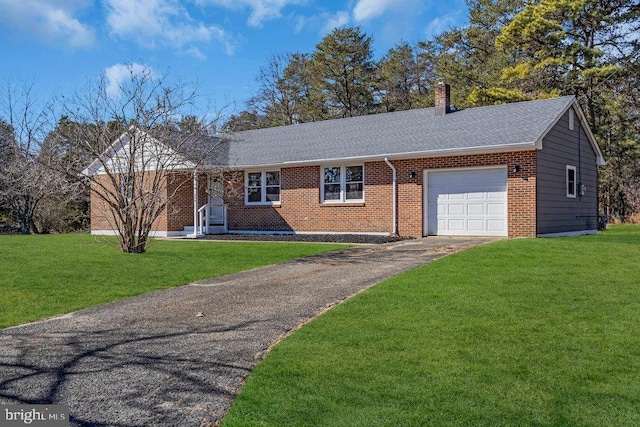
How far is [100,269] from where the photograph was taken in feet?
34.4

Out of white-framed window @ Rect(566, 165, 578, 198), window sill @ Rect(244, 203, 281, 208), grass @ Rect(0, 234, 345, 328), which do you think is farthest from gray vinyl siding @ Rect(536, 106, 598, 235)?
window sill @ Rect(244, 203, 281, 208)

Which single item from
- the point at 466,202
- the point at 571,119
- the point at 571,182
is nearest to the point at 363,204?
the point at 466,202

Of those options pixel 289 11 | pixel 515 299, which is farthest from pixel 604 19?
pixel 515 299

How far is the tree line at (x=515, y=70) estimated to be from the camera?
2780cm

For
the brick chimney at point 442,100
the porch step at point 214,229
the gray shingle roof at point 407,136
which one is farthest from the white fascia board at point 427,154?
the brick chimney at point 442,100

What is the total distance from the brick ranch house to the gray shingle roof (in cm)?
5

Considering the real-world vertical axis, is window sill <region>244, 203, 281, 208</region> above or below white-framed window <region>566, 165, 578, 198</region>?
below

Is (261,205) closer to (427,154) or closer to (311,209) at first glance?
(311,209)

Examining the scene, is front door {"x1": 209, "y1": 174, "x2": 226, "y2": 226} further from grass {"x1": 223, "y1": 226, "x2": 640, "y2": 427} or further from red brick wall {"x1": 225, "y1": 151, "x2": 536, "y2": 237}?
grass {"x1": 223, "y1": 226, "x2": 640, "y2": 427}

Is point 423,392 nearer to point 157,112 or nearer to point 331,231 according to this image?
point 157,112

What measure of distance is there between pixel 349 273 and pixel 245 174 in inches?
473

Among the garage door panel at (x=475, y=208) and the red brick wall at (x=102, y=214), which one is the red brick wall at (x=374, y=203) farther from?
the red brick wall at (x=102, y=214)

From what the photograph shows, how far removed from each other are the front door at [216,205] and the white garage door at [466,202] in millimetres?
8228

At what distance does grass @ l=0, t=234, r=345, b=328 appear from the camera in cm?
758
